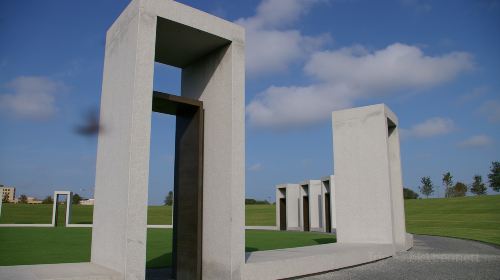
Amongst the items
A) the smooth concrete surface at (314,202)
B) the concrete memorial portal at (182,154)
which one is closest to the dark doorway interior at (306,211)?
the smooth concrete surface at (314,202)

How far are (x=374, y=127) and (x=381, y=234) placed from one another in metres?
3.56

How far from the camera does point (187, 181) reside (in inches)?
305

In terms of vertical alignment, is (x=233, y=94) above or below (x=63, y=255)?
above

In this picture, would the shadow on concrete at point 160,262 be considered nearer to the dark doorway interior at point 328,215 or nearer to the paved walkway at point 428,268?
the paved walkway at point 428,268

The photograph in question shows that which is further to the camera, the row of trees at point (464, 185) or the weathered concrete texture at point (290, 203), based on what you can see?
the row of trees at point (464, 185)

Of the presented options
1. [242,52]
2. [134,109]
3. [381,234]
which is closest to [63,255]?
[134,109]

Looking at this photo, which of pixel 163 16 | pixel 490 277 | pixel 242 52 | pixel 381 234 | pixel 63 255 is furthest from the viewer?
pixel 381 234

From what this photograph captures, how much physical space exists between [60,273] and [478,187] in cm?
9801

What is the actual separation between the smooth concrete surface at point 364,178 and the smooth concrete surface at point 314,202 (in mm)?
13315

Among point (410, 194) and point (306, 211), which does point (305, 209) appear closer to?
point (306, 211)

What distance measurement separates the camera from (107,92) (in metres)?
7.40

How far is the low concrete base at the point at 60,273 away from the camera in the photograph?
542cm

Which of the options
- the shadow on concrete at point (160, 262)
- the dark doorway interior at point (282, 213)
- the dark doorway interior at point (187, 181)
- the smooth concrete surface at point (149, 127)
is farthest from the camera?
the dark doorway interior at point (282, 213)

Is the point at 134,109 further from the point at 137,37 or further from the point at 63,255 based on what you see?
the point at 63,255
